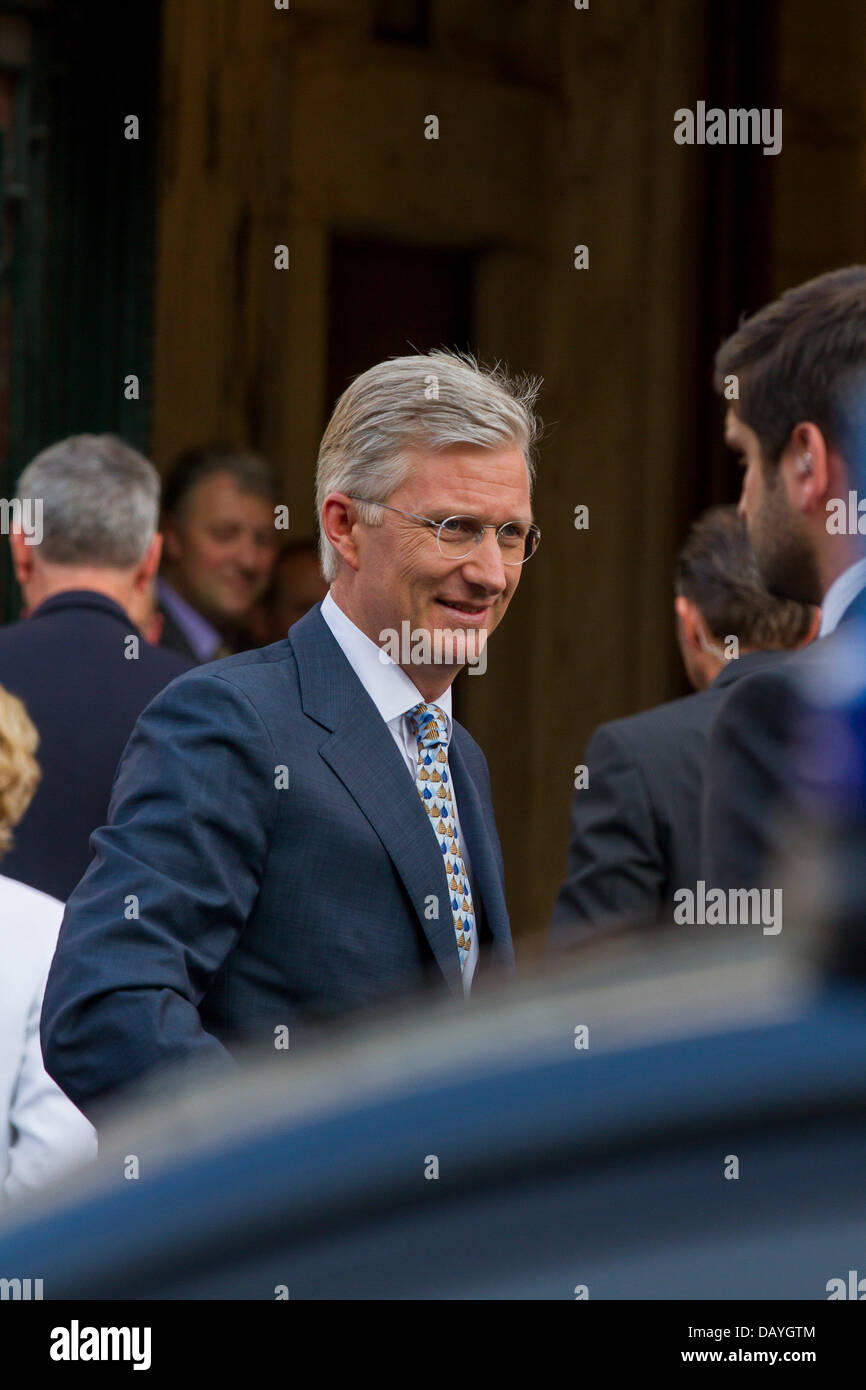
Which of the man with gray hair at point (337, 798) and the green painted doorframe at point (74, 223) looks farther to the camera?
the green painted doorframe at point (74, 223)

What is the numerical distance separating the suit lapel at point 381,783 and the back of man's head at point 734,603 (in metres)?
1.74

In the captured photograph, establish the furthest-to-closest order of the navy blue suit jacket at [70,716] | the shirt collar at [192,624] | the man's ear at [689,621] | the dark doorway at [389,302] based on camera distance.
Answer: the dark doorway at [389,302] < the shirt collar at [192,624] < the man's ear at [689,621] < the navy blue suit jacket at [70,716]

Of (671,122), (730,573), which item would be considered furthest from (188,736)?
(671,122)

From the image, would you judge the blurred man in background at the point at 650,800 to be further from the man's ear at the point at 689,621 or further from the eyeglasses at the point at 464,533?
the eyeglasses at the point at 464,533

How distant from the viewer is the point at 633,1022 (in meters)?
0.88

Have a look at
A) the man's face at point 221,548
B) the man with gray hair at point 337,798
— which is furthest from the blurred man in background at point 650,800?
the man's face at point 221,548

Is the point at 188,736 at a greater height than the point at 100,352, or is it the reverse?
the point at 100,352

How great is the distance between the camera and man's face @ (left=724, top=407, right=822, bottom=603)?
7.38 feet

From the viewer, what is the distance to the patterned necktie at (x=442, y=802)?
2.31m

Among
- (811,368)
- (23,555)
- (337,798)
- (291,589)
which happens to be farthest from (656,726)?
(291,589)

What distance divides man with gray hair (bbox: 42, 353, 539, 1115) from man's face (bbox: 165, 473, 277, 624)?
133 inches

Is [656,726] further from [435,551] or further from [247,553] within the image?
[247,553]
